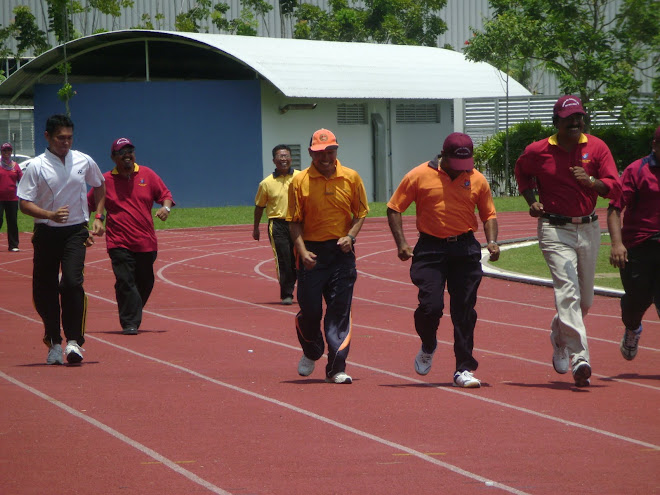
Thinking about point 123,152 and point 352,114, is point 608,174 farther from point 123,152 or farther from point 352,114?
point 352,114

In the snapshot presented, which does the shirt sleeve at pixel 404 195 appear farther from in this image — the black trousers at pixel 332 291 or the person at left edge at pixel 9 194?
the person at left edge at pixel 9 194

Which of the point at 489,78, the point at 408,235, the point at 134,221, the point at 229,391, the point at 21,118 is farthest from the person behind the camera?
the point at 21,118

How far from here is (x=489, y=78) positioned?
47.2 m

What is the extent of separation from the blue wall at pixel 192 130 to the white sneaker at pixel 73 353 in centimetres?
3000

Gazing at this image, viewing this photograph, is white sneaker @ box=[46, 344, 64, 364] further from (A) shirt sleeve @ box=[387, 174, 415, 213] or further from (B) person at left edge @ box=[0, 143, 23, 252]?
(B) person at left edge @ box=[0, 143, 23, 252]

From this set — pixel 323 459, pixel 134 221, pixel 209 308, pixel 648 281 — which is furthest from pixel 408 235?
pixel 323 459

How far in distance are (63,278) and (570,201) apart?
412cm

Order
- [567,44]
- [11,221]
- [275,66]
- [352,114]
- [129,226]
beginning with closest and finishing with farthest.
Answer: [129,226] < [11,221] < [567,44] < [275,66] < [352,114]

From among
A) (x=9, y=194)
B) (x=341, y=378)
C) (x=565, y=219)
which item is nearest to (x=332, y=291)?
(x=341, y=378)

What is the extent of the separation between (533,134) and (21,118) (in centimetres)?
2334

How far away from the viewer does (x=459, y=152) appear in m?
8.46

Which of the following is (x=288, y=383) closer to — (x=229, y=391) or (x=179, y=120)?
(x=229, y=391)

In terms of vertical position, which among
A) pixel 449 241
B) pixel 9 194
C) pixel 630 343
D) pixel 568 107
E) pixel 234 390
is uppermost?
pixel 568 107

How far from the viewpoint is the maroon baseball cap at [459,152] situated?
27.8 feet
